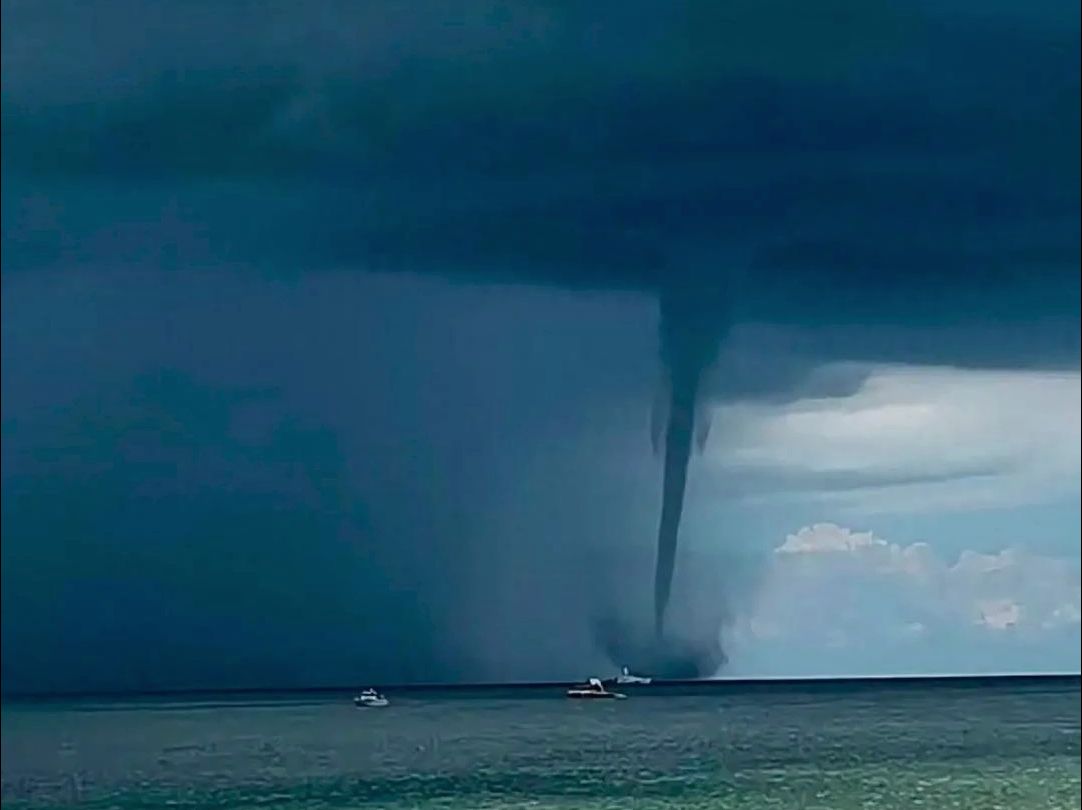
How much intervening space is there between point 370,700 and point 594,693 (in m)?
8.15

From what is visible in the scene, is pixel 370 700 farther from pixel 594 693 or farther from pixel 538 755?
pixel 538 755

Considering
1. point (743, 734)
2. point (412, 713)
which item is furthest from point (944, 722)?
point (412, 713)

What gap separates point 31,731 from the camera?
4066cm

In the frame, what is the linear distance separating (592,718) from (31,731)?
2337cm

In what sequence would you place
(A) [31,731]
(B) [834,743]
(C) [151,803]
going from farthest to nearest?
(B) [834,743] < (A) [31,731] < (C) [151,803]

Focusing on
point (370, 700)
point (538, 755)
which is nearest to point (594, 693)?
point (370, 700)

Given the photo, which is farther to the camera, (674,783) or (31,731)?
(31,731)

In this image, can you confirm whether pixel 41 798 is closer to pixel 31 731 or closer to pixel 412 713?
pixel 31 731

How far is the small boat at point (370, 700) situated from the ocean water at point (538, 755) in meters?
0.73

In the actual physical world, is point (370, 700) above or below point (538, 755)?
above

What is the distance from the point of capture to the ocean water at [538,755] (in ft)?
101

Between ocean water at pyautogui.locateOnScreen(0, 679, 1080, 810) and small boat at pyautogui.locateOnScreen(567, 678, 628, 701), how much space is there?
1458mm

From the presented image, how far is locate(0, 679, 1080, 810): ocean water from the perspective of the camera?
30.8m

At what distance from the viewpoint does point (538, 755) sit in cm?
4247
